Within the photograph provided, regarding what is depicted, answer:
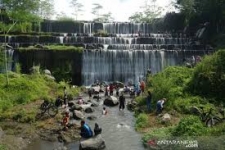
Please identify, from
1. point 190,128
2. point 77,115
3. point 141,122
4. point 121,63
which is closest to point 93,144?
point 190,128

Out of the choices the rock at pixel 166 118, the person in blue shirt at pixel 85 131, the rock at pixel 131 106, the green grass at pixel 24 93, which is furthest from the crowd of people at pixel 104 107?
the rock at pixel 166 118

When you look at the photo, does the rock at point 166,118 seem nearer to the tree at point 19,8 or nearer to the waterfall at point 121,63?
the tree at point 19,8

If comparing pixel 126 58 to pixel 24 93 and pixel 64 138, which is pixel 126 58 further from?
pixel 64 138

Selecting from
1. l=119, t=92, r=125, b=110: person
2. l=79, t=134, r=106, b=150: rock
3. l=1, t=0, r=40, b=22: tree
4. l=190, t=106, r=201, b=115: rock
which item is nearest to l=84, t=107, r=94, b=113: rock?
l=119, t=92, r=125, b=110: person

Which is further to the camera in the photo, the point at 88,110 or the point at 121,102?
the point at 121,102

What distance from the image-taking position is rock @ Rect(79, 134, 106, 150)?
20191 mm

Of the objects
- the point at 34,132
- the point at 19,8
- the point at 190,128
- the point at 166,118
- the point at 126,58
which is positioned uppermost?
the point at 19,8

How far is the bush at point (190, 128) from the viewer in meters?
20.9

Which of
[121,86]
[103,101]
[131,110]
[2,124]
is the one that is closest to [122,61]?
[121,86]

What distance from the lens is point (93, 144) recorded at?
20406 mm

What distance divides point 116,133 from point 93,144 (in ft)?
13.7

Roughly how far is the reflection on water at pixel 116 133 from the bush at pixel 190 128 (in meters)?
2.17

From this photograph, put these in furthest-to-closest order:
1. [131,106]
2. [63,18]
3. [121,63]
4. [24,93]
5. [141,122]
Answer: [63,18]
[121,63]
[24,93]
[131,106]
[141,122]

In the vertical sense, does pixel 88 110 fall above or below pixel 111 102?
below
